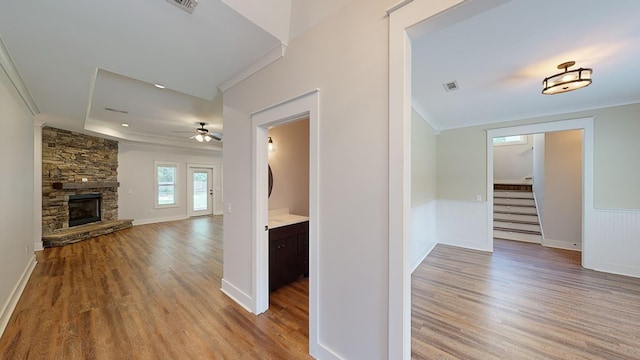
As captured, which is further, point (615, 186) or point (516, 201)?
point (516, 201)

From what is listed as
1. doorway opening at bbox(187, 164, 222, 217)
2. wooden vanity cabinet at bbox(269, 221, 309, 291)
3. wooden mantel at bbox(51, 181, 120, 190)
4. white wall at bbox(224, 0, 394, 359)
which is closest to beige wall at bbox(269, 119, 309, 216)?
wooden vanity cabinet at bbox(269, 221, 309, 291)

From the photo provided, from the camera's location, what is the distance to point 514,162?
24.6 ft

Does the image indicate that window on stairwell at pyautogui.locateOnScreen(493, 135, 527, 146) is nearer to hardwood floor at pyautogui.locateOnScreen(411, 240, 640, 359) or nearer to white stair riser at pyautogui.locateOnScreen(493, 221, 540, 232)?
white stair riser at pyautogui.locateOnScreen(493, 221, 540, 232)

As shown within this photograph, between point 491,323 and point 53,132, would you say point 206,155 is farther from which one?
point 491,323

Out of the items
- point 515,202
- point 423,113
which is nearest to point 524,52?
point 423,113

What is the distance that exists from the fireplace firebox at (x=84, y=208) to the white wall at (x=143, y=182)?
1.80 ft

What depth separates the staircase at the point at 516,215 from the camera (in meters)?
5.23

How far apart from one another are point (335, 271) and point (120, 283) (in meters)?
3.29

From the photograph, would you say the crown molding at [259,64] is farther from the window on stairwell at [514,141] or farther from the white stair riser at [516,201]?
the window on stairwell at [514,141]

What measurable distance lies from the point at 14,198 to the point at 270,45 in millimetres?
3844

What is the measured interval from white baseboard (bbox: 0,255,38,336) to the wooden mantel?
2.36 meters

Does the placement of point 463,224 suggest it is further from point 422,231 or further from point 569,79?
point 569,79

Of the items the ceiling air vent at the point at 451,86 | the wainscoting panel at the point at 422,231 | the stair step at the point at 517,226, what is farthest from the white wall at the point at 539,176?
the ceiling air vent at the point at 451,86

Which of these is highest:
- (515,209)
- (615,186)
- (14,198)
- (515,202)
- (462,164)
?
(462,164)
